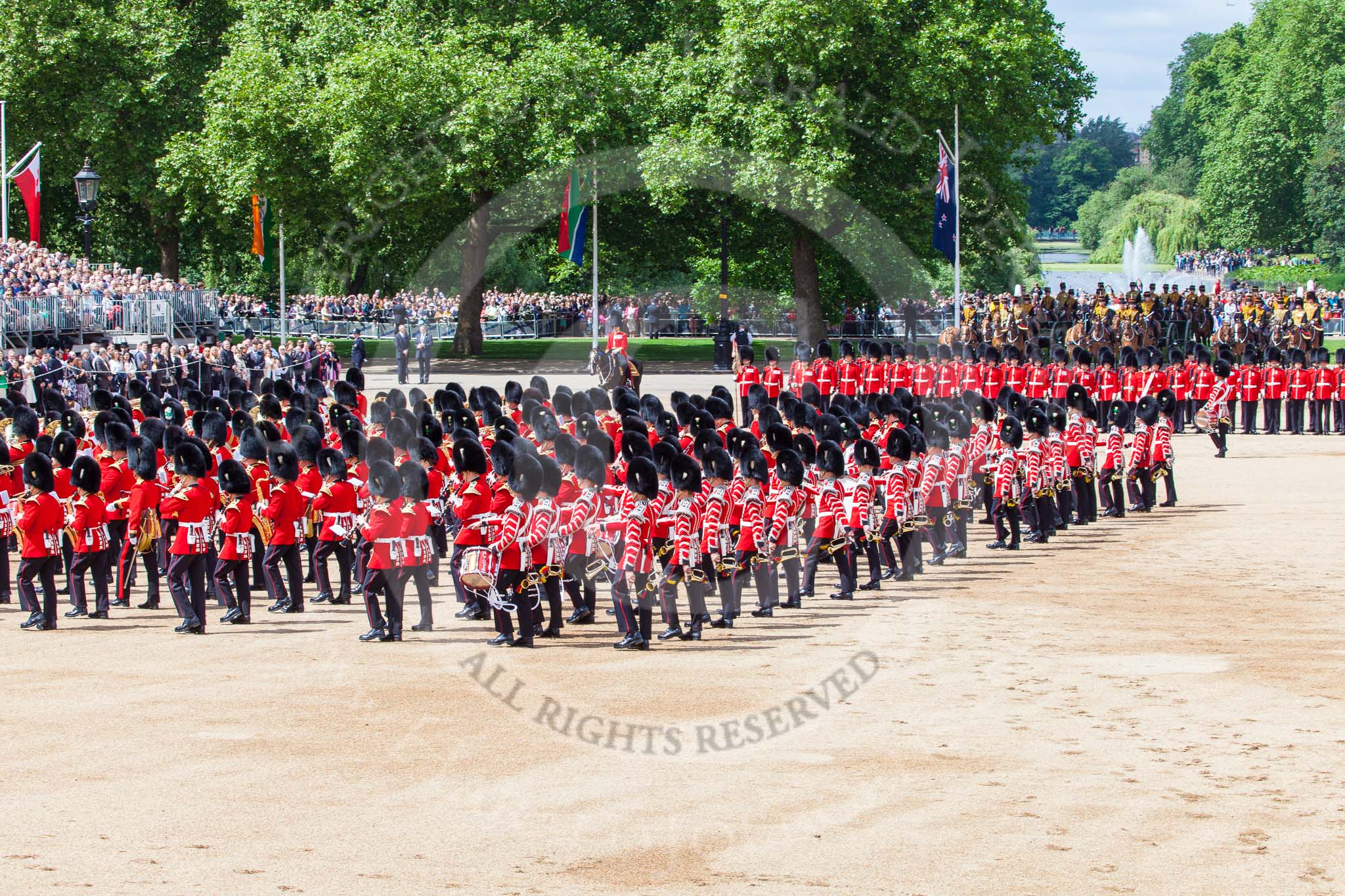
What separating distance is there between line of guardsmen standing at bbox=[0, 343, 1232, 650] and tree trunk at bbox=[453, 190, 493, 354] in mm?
21467

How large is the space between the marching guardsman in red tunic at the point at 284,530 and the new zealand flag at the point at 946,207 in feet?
73.5

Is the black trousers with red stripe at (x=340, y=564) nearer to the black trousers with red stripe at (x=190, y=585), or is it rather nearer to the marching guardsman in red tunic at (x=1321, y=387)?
the black trousers with red stripe at (x=190, y=585)

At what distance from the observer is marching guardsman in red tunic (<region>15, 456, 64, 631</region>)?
1374 cm

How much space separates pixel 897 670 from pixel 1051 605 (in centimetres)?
310

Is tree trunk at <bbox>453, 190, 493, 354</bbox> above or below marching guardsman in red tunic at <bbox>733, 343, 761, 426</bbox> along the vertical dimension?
above

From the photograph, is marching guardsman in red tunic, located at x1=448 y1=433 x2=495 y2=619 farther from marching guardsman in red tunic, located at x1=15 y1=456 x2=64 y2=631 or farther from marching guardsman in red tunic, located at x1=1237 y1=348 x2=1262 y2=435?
marching guardsman in red tunic, located at x1=1237 y1=348 x2=1262 y2=435

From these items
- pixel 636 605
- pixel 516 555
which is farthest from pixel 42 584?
pixel 636 605

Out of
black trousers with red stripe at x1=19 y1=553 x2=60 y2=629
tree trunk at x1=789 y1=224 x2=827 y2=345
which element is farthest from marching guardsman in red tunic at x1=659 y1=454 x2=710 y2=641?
tree trunk at x1=789 y1=224 x2=827 y2=345

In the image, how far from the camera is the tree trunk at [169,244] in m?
48.6

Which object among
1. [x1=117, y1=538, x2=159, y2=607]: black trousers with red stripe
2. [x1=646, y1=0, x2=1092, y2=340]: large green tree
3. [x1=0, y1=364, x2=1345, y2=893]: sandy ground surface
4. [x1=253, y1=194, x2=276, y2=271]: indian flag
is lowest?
[x1=0, y1=364, x2=1345, y2=893]: sandy ground surface

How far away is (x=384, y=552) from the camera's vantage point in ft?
42.7

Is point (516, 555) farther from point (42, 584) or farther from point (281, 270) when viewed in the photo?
point (281, 270)

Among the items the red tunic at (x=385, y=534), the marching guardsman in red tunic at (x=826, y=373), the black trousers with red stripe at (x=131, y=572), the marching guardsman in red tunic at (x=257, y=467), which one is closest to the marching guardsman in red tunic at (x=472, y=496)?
the red tunic at (x=385, y=534)

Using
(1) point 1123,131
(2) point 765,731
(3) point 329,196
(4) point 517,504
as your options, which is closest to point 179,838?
(2) point 765,731
